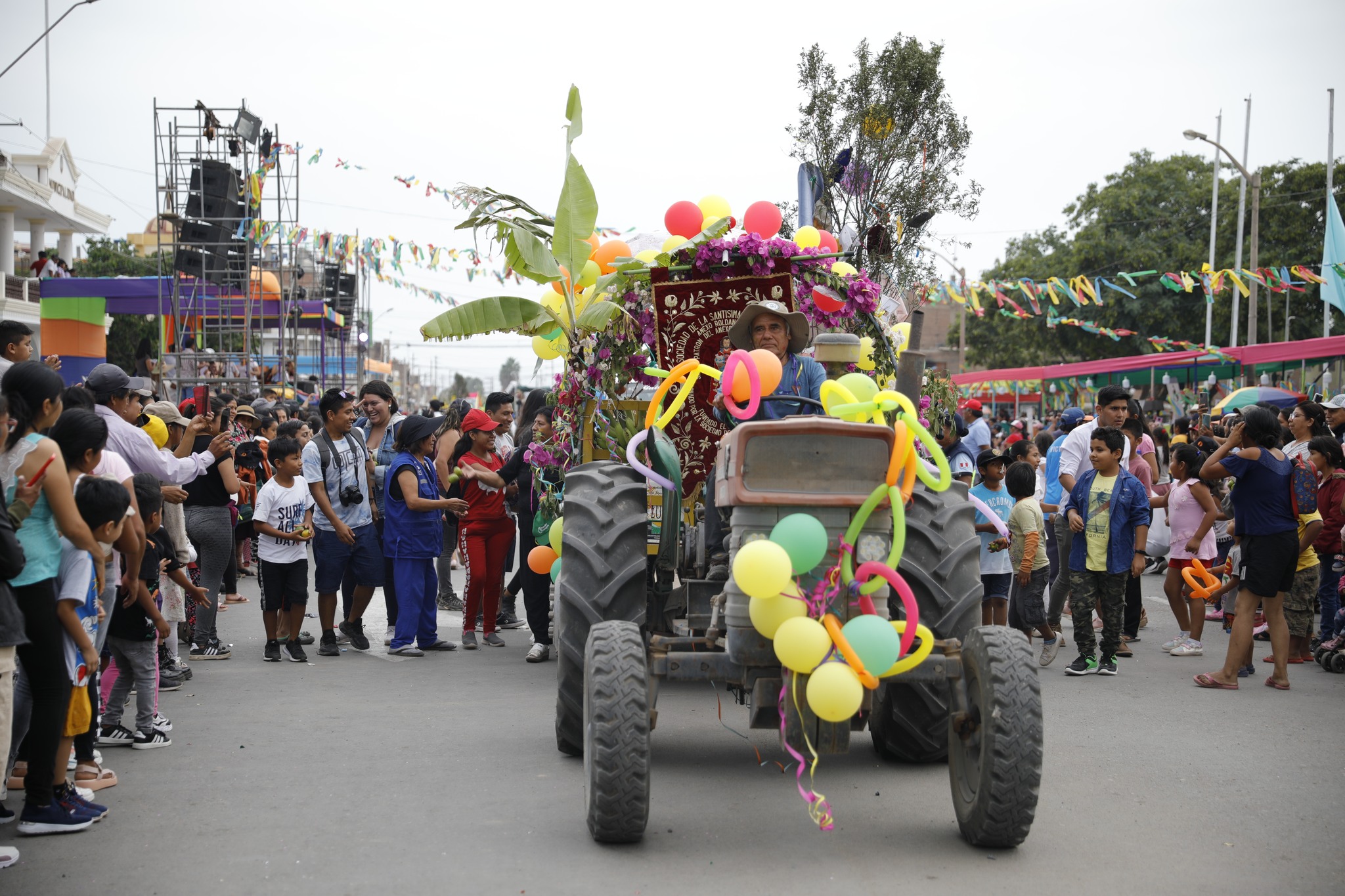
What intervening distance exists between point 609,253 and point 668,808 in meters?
5.07

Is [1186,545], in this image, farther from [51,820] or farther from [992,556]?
[51,820]

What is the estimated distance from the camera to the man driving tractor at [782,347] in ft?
20.9

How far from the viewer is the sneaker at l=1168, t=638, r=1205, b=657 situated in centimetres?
966

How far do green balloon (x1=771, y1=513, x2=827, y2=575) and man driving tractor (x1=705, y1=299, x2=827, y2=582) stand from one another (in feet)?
5.88

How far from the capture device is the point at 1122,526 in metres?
8.55

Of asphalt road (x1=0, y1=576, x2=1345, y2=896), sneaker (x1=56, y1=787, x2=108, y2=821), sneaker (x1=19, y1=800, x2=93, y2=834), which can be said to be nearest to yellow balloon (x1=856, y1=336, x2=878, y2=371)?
asphalt road (x1=0, y1=576, x2=1345, y2=896)

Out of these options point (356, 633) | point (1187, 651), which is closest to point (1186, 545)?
point (1187, 651)

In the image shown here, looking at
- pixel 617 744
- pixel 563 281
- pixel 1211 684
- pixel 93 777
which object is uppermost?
pixel 563 281

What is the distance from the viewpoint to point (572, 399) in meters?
8.02

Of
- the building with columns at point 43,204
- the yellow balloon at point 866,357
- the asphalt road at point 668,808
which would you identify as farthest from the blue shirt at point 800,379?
the building with columns at point 43,204

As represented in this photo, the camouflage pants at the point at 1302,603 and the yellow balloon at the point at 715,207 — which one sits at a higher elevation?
the yellow balloon at the point at 715,207

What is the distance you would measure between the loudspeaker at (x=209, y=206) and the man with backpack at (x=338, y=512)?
32.2 feet

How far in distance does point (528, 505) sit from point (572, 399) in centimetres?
210

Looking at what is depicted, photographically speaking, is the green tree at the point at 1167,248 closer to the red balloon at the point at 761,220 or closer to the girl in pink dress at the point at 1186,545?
the girl in pink dress at the point at 1186,545
